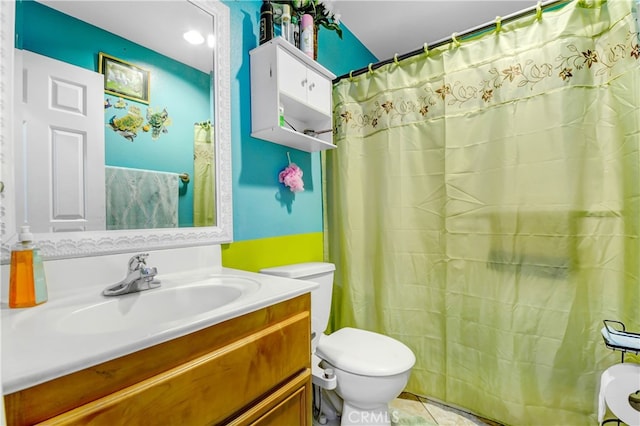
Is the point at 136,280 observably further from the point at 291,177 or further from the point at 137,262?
the point at 291,177

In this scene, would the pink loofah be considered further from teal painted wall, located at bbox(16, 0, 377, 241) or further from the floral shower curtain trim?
the floral shower curtain trim

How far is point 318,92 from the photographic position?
1536 millimetres

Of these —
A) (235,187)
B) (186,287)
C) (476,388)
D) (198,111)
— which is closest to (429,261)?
(476,388)

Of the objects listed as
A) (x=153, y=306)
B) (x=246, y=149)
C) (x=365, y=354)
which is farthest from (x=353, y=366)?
(x=246, y=149)

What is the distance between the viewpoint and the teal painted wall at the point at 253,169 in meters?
1.31

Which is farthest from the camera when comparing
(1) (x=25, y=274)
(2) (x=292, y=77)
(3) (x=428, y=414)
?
(3) (x=428, y=414)

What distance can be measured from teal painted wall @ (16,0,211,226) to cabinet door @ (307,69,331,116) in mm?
506

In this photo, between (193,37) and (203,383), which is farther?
(193,37)

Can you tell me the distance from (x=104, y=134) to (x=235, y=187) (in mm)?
502

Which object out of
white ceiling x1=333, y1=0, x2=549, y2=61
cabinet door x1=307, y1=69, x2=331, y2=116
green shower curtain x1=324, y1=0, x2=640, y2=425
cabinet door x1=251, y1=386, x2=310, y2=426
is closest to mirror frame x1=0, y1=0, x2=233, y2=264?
cabinet door x1=307, y1=69, x2=331, y2=116

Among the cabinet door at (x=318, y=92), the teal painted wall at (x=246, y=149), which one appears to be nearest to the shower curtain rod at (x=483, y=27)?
the cabinet door at (x=318, y=92)

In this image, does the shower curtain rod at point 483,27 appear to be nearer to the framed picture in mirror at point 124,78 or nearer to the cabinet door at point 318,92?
the cabinet door at point 318,92

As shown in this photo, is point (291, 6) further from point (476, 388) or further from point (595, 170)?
point (476, 388)

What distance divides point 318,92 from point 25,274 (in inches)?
52.9
